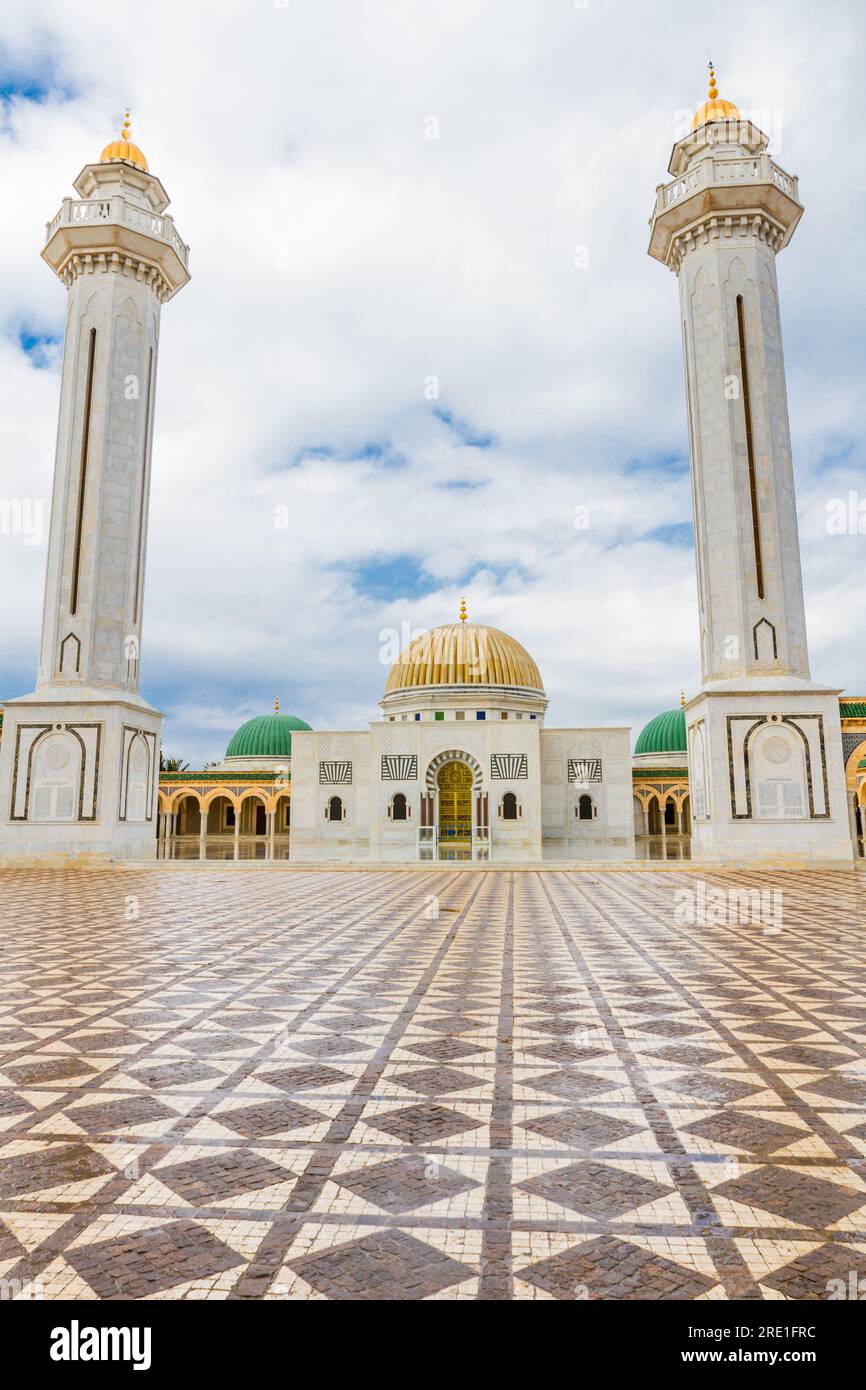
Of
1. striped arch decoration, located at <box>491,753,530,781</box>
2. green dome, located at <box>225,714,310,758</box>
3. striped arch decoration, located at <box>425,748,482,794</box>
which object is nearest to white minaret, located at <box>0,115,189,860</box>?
striped arch decoration, located at <box>425,748,482,794</box>

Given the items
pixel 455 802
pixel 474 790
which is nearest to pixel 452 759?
pixel 474 790

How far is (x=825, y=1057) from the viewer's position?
119 inches

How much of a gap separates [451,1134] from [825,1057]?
1556 mm

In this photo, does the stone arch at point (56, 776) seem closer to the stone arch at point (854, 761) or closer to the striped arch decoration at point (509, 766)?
the striped arch decoration at point (509, 766)

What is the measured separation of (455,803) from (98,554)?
464 inches

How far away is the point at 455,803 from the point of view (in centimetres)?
2247

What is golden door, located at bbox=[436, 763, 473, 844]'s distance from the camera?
872 inches

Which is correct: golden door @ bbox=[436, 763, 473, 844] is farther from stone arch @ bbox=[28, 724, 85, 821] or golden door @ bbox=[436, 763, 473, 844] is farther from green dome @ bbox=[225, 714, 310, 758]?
green dome @ bbox=[225, 714, 310, 758]

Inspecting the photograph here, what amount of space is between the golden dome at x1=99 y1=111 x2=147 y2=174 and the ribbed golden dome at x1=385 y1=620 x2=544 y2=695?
14.7 m

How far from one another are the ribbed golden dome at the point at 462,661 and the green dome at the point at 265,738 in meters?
9.66

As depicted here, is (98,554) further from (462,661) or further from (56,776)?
(462,661)

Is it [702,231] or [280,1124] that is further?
[702,231]

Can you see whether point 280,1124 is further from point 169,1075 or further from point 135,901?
point 135,901
